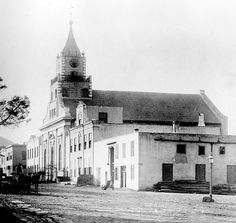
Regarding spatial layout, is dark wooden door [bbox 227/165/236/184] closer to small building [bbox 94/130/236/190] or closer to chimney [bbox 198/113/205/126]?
small building [bbox 94/130/236/190]

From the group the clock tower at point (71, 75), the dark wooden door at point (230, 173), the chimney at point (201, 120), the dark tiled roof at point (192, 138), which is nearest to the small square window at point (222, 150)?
the dark tiled roof at point (192, 138)

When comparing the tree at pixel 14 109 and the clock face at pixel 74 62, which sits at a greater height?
the clock face at pixel 74 62

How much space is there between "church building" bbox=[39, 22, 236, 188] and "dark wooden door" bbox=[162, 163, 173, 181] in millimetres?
13668

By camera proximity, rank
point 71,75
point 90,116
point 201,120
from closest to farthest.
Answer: point 90,116 → point 201,120 → point 71,75

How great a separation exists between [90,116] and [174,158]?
63.6 ft

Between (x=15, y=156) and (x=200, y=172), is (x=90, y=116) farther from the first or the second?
(x=15, y=156)

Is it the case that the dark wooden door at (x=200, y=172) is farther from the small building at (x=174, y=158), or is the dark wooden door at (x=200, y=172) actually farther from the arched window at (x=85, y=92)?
the arched window at (x=85, y=92)

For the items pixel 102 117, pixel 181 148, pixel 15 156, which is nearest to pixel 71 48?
pixel 102 117

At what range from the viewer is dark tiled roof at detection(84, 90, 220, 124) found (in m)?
Result: 71.2

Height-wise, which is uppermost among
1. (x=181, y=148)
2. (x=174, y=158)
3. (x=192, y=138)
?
(x=192, y=138)

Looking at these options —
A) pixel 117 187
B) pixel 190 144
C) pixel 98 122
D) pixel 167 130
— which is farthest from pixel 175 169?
pixel 167 130

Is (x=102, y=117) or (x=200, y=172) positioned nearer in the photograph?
(x=200, y=172)

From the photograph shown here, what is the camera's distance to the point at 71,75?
79.7 m

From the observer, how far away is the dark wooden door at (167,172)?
44412 mm
